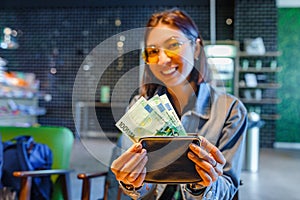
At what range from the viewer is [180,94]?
2.10 feet

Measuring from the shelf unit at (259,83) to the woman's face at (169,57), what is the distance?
16.4ft

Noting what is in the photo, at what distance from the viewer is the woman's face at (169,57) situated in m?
0.65

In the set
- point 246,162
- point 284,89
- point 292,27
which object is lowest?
point 246,162

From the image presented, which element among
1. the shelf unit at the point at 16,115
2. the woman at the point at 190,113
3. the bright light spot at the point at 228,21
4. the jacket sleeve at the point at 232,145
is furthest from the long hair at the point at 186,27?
the bright light spot at the point at 228,21

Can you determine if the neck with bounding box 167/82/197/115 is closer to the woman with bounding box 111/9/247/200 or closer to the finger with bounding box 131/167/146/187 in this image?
the woman with bounding box 111/9/247/200

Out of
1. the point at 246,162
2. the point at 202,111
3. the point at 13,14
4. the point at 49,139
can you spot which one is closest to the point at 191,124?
the point at 202,111

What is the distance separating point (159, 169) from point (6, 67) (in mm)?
5365

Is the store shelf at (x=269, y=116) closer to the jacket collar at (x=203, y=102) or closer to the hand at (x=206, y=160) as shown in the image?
the jacket collar at (x=203, y=102)

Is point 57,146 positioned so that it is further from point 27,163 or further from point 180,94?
point 180,94

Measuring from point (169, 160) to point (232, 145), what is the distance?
36 centimetres

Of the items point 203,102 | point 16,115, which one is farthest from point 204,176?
point 16,115

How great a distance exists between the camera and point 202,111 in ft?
2.68

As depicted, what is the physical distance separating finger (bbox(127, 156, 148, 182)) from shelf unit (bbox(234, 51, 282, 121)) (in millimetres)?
5214

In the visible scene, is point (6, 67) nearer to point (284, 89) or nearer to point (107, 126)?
point (284, 89)
